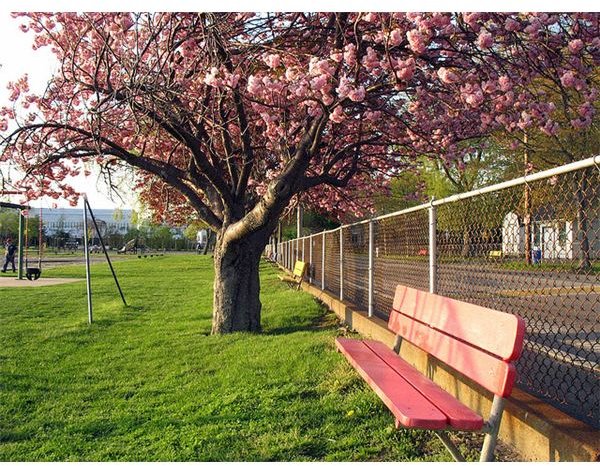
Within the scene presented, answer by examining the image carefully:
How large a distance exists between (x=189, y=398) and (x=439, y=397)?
240cm

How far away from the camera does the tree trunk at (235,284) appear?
7.86m

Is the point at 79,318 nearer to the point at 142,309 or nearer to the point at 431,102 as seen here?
the point at 142,309

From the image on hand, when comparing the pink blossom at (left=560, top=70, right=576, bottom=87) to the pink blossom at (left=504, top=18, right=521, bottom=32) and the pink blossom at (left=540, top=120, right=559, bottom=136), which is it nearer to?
the pink blossom at (left=540, top=120, right=559, bottom=136)

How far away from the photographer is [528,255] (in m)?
4.17

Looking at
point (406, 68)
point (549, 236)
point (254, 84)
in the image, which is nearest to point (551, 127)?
point (406, 68)

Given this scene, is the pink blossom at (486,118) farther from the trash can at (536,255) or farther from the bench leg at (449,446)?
the bench leg at (449,446)

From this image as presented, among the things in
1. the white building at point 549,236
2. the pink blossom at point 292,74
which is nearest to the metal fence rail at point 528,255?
the white building at point 549,236

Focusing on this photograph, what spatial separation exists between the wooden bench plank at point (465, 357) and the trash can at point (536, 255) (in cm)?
91

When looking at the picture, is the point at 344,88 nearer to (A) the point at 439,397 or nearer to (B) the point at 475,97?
(B) the point at 475,97

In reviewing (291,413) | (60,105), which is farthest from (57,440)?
(60,105)

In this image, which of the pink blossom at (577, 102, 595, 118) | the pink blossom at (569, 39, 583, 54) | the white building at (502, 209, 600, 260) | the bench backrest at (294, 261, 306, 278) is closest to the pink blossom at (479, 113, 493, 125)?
the pink blossom at (577, 102, 595, 118)

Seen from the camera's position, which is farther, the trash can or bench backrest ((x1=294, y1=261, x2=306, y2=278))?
bench backrest ((x1=294, y1=261, x2=306, y2=278))

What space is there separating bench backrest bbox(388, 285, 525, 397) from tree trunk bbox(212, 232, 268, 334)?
3.54 meters

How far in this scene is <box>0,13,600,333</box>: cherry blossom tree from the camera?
18.8 feet
